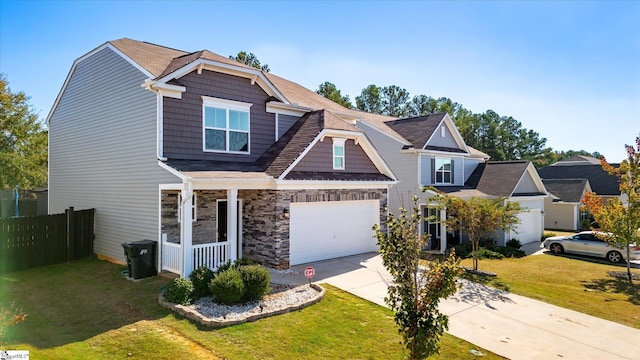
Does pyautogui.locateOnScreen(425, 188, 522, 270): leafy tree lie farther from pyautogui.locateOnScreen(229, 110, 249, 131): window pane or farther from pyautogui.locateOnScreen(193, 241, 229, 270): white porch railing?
pyautogui.locateOnScreen(193, 241, 229, 270): white porch railing

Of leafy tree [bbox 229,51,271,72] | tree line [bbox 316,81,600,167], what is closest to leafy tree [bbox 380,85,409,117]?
tree line [bbox 316,81,600,167]

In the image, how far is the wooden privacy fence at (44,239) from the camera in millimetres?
12703

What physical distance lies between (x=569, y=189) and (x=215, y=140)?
31.4 metres

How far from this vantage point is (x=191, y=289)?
9.43 meters

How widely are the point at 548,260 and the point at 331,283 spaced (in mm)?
13163

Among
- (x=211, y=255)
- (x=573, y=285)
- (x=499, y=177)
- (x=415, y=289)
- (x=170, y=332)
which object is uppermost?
(x=499, y=177)

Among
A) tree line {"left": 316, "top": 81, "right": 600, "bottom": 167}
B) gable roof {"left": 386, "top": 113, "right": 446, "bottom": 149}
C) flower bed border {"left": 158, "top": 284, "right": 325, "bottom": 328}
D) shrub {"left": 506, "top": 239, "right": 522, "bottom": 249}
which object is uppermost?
tree line {"left": 316, "top": 81, "right": 600, "bottom": 167}

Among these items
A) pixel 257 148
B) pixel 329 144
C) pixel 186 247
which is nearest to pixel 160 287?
pixel 186 247

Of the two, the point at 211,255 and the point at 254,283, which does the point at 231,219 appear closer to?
the point at 211,255

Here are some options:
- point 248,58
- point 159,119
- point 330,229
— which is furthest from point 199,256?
point 248,58

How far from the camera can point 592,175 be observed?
37.7 m

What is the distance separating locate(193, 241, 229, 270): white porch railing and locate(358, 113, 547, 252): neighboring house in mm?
12374

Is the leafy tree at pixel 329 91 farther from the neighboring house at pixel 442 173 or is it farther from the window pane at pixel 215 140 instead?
the window pane at pixel 215 140

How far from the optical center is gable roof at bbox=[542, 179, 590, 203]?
101 feet
